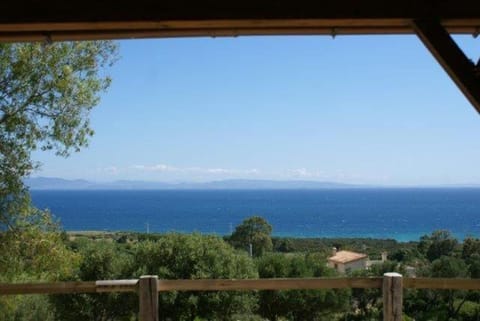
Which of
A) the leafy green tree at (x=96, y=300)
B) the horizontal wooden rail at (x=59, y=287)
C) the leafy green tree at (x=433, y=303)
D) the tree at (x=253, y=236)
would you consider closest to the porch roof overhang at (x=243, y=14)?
the horizontal wooden rail at (x=59, y=287)

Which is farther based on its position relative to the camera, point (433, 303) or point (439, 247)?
point (439, 247)

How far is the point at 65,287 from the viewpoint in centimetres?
264

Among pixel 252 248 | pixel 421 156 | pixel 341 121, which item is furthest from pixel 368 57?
pixel 421 156

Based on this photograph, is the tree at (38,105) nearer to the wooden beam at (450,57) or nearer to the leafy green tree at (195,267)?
the wooden beam at (450,57)

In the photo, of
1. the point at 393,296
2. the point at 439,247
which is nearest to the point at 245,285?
the point at 393,296

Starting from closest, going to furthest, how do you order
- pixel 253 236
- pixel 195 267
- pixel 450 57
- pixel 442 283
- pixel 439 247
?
1. pixel 450 57
2. pixel 442 283
3. pixel 195 267
4. pixel 439 247
5. pixel 253 236

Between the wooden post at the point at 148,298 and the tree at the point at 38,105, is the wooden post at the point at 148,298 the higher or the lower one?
the lower one

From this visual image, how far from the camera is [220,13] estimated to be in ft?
5.44

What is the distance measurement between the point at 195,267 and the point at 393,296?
1123 cm

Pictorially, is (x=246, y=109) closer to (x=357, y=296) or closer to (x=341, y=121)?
(x=341, y=121)

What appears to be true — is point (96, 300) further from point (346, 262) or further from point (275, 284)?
point (346, 262)

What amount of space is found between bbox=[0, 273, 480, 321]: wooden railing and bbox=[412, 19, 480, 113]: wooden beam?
1328 millimetres

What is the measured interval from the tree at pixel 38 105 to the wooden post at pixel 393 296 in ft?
12.3

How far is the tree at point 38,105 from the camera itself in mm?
5141
